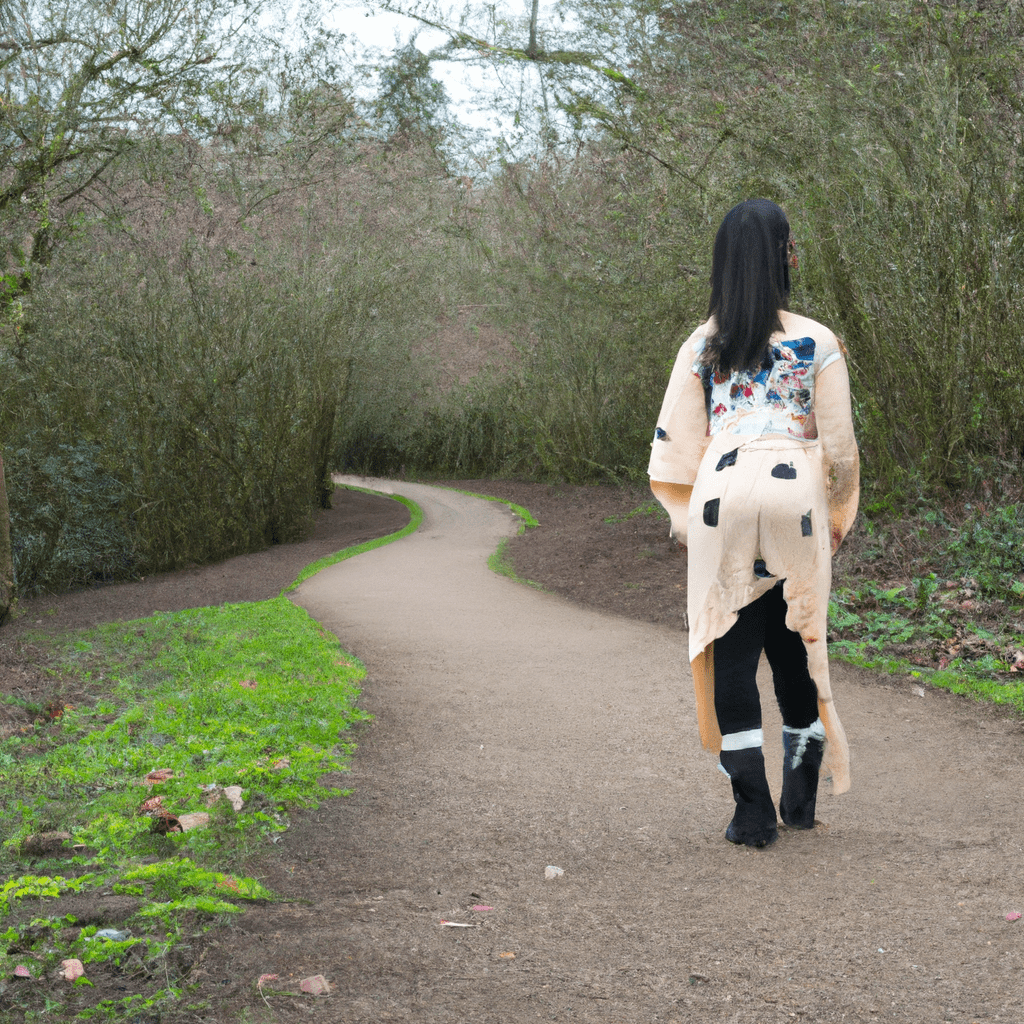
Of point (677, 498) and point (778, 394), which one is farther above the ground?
point (778, 394)

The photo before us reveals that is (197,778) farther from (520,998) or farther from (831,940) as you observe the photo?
(831,940)

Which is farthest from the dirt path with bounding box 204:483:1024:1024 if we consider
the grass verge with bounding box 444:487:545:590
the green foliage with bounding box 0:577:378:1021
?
the grass verge with bounding box 444:487:545:590

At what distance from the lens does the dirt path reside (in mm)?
2600

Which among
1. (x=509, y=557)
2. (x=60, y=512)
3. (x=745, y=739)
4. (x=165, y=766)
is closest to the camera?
(x=745, y=739)

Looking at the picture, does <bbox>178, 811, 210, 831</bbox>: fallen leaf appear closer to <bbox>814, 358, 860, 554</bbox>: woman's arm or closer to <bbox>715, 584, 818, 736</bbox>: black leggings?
<bbox>715, 584, 818, 736</bbox>: black leggings

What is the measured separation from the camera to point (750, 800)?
11.3 ft

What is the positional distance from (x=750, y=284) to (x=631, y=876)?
78.6 inches

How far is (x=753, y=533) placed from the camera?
3260mm

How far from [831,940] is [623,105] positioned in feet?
38.7

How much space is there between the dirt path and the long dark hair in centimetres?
170

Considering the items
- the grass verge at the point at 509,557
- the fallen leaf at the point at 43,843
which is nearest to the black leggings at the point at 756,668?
the fallen leaf at the point at 43,843

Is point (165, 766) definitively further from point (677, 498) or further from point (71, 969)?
point (677, 498)

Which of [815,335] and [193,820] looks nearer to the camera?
[815,335]

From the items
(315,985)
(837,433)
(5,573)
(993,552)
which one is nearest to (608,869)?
(315,985)
